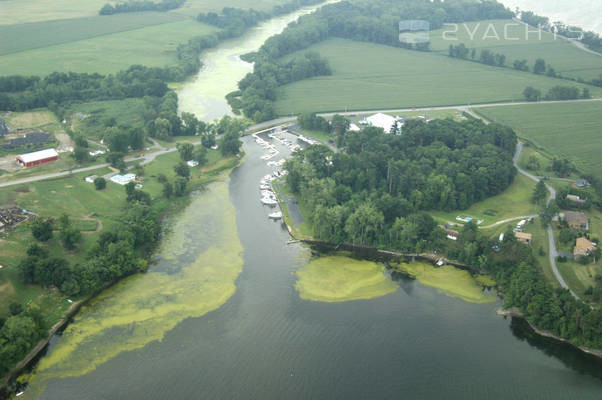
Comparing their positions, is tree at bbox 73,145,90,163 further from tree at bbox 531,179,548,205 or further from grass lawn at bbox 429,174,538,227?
tree at bbox 531,179,548,205

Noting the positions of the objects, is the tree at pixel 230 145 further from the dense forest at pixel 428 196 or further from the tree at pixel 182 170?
the dense forest at pixel 428 196

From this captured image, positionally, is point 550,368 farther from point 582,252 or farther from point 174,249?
point 174,249

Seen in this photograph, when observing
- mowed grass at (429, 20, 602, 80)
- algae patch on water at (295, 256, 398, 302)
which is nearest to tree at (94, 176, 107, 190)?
algae patch on water at (295, 256, 398, 302)

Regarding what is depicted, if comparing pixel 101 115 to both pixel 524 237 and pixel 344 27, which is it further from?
pixel 344 27

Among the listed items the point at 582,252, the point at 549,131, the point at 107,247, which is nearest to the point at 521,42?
the point at 549,131

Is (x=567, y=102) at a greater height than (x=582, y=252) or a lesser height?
greater

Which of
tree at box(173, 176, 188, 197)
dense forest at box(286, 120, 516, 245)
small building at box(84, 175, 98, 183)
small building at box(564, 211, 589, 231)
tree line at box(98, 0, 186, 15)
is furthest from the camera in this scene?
tree line at box(98, 0, 186, 15)
